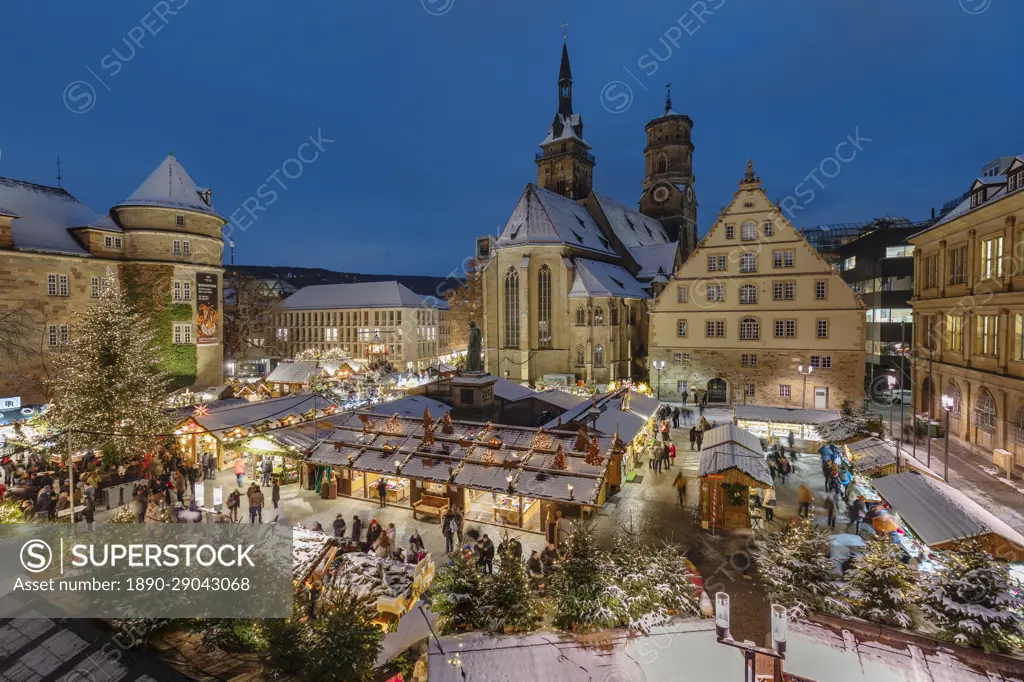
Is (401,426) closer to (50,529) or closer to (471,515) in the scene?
(471,515)

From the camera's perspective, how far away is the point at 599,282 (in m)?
43.1

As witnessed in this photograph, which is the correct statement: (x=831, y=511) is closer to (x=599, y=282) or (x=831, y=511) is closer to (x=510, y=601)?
(x=510, y=601)

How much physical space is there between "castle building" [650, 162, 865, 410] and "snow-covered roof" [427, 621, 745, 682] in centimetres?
2856

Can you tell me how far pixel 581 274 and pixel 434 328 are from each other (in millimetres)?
33885

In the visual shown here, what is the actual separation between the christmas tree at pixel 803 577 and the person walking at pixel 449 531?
25.8 ft

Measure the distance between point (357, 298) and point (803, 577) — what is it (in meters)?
66.3

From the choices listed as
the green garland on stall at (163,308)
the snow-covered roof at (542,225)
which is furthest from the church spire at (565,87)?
the green garland on stall at (163,308)

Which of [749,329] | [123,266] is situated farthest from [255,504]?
[123,266]

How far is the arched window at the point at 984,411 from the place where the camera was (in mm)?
20883

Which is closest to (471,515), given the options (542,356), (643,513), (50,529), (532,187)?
(643,513)

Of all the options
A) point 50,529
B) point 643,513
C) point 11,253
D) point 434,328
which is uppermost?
point 11,253

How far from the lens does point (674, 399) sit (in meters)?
37.1

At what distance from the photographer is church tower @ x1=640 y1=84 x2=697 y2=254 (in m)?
62.2

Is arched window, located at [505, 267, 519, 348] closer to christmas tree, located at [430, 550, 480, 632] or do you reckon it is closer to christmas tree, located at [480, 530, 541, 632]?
christmas tree, located at [430, 550, 480, 632]
